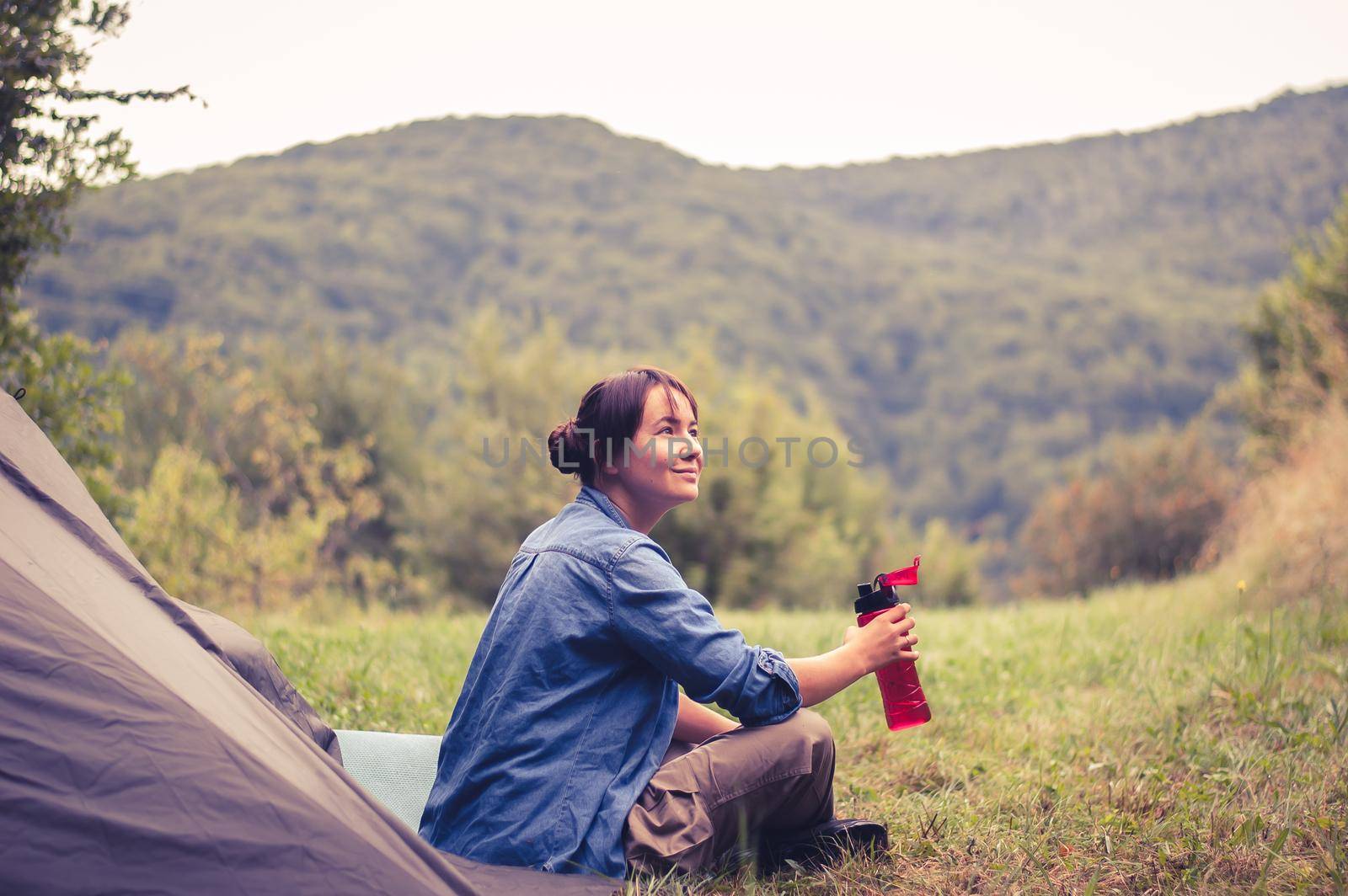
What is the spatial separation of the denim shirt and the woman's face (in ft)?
0.59

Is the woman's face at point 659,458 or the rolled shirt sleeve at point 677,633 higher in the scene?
the woman's face at point 659,458

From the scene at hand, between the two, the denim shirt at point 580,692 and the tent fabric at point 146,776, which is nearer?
the tent fabric at point 146,776

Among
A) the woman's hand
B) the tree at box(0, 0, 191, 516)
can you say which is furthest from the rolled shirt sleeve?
the tree at box(0, 0, 191, 516)

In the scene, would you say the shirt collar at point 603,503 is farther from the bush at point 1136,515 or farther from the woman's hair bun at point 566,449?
the bush at point 1136,515

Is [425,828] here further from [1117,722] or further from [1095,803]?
[1117,722]

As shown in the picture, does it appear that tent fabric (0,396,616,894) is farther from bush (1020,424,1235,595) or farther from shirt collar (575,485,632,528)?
bush (1020,424,1235,595)

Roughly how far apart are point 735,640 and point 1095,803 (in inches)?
57.8

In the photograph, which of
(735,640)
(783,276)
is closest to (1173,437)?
(735,640)

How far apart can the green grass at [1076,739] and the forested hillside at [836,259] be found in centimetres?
5302

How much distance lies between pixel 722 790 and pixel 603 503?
0.70 m

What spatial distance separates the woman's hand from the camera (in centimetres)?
240

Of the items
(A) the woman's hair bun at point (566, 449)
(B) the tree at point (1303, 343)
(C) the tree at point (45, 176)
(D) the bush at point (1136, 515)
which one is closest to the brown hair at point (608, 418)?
(A) the woman's hair bun at point (566, 449)

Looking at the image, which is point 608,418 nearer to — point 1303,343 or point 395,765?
point 395,765

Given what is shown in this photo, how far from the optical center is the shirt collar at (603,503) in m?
2.44
